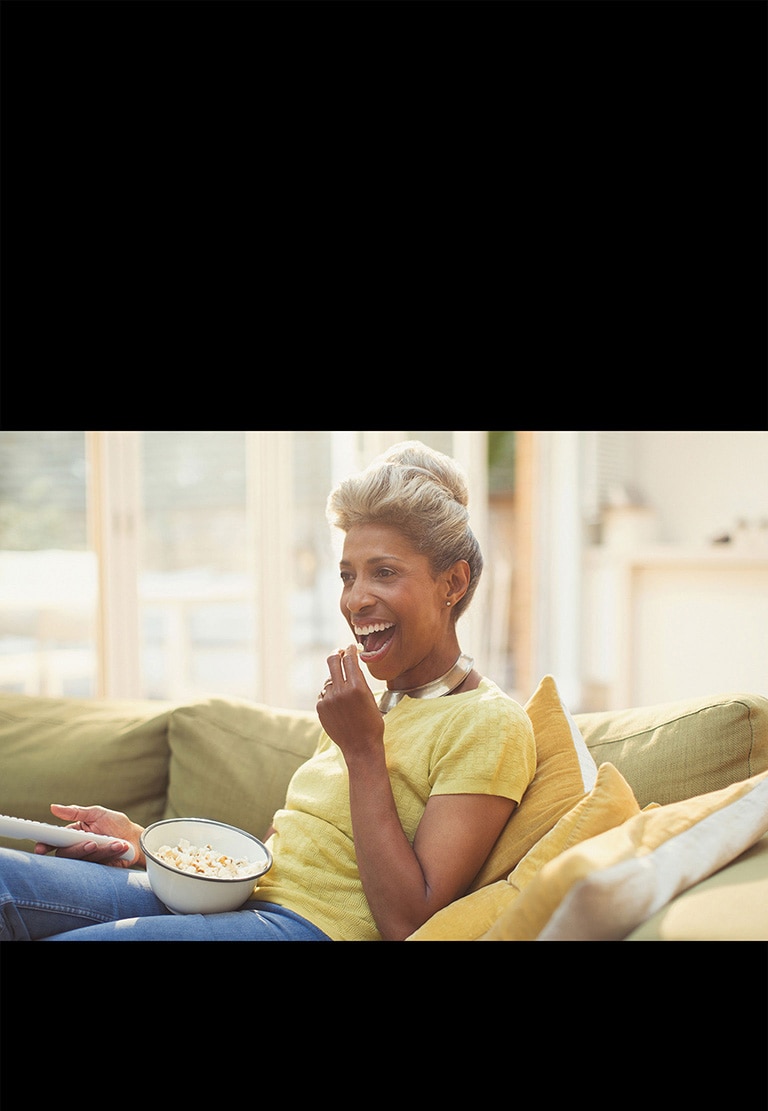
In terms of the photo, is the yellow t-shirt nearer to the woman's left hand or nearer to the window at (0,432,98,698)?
the woman's left hand

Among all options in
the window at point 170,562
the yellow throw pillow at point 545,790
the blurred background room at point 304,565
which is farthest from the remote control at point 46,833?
the window at point 170,562

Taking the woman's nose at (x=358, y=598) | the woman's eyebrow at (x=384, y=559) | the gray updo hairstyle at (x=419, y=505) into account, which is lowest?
the woman's nose at (x=358, y=598)

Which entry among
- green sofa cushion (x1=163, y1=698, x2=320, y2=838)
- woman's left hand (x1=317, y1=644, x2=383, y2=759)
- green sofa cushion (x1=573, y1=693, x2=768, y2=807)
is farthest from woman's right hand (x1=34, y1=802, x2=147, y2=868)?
green sofa cushion (x1=573, y1=693, x2=768, y2=807)

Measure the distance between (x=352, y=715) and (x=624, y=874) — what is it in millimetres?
408

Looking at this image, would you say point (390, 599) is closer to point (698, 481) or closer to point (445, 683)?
point (445, 683)

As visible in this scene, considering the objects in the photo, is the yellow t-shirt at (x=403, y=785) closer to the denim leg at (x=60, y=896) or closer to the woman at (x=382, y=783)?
the woman at (x=382, y=783)

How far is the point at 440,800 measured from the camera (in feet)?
4.28

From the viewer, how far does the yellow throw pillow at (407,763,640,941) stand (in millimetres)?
1229

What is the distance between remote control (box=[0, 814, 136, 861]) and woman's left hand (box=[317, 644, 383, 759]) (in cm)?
45

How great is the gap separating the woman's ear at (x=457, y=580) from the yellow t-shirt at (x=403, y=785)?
139 mm

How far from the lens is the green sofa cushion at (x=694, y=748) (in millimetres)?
1527

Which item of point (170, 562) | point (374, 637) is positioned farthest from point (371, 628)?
point (170, 562)
